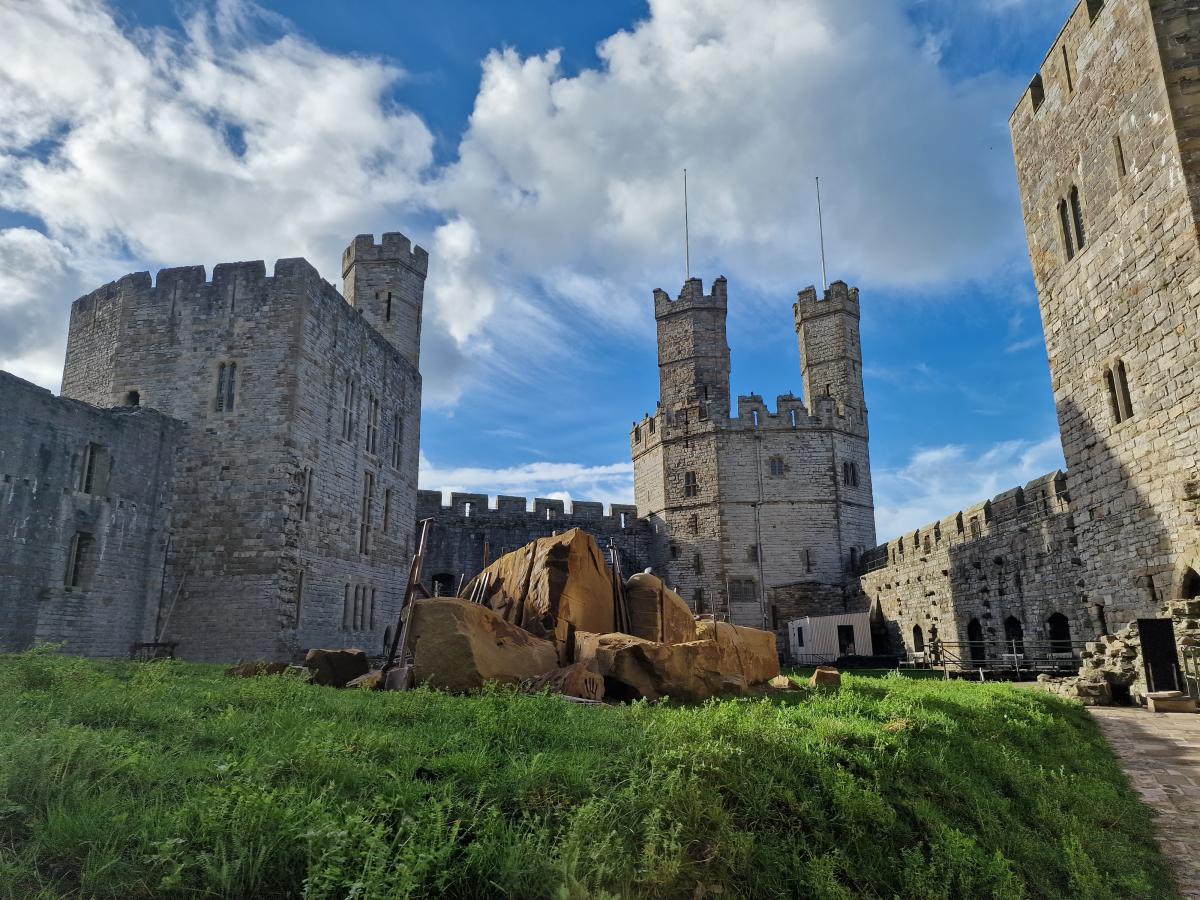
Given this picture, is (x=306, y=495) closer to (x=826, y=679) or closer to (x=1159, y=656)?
(x=826, y=679)

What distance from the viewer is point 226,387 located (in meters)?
19.7

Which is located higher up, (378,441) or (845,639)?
(378,441)

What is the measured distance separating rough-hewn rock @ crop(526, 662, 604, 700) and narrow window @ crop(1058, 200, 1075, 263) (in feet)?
42.9

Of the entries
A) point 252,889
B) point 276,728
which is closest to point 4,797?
point 252,889

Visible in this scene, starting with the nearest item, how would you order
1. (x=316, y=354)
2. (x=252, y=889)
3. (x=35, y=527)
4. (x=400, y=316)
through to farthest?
(x=252, y=889)
(x=35, y=527)
(x=316, y=354)
(x=400, y=316)

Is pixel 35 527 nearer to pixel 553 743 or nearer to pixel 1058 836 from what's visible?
pixel 553 743

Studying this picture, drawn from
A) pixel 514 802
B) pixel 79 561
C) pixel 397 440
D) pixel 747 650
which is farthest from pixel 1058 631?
pixel 79 561

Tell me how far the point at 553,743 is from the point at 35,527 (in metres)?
15.0

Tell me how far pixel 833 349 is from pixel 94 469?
31802mm

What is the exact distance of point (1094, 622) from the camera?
1455 centimetres

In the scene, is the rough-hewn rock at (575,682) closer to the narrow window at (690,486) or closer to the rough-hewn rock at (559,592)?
the rough-hewn rock at (559,592)

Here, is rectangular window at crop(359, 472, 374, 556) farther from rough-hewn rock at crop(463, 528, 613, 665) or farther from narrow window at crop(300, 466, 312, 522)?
rough-hewn rock at crop(463, 528, 613, 665)

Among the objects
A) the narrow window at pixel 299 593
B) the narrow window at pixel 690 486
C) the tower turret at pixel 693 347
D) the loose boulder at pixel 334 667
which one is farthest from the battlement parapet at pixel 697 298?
the loose boulder at pixel 334 667

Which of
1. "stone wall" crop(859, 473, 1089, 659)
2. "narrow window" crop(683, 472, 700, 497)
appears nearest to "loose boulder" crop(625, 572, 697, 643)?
"stone wall" crop(859, 473, 1089, 659)
